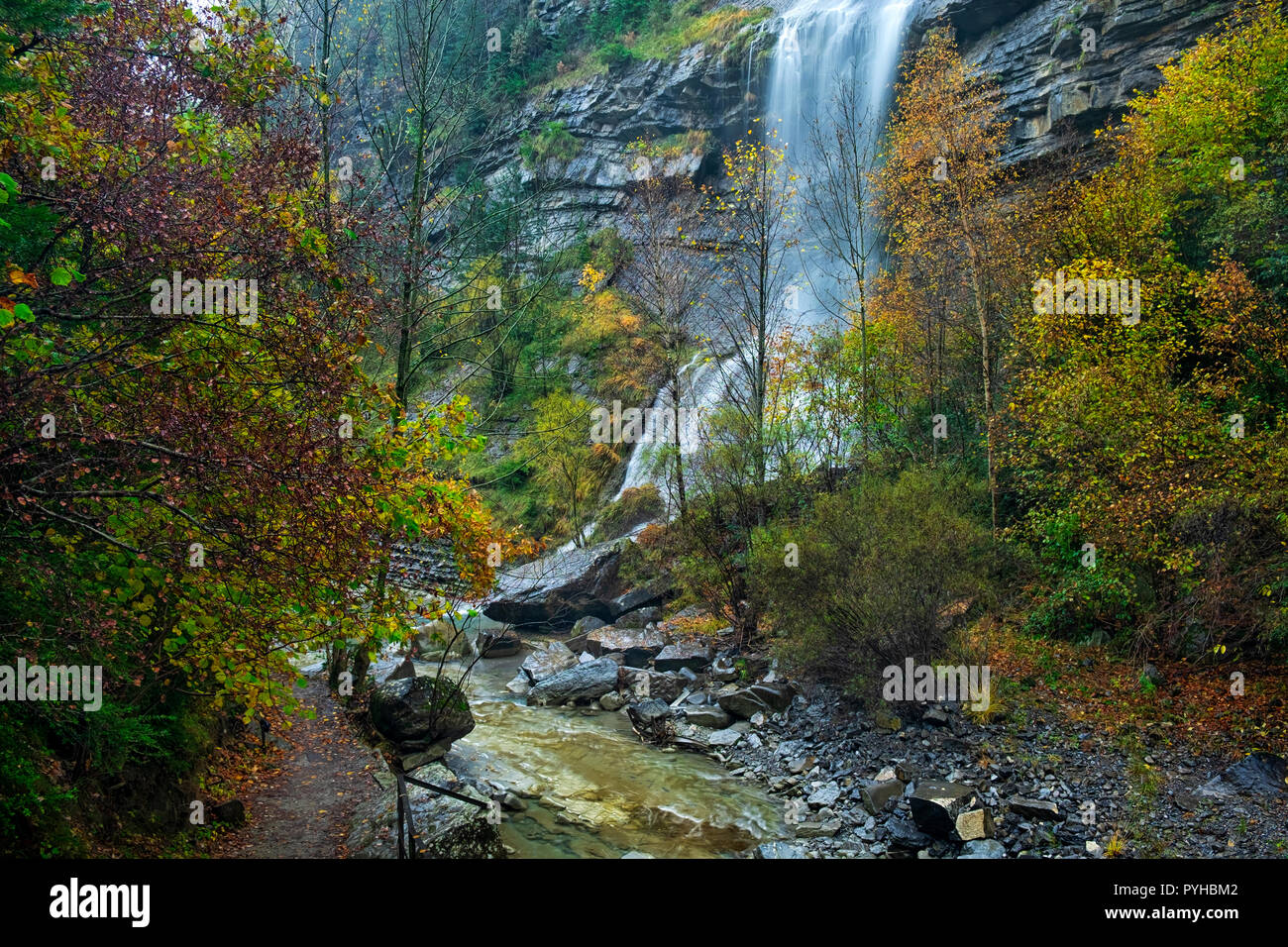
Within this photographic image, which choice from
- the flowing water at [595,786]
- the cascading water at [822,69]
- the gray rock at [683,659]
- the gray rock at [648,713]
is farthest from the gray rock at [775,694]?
the cascading water at [822,69]

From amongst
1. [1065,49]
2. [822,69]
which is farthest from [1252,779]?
[822,69]

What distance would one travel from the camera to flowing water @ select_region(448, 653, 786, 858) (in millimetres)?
9172

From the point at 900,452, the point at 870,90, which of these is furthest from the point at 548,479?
the point at 870,90

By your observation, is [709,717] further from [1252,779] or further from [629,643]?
[1252,779]

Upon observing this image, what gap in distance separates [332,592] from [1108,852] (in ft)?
25.8

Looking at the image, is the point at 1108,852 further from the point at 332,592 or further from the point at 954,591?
the point at 332,592

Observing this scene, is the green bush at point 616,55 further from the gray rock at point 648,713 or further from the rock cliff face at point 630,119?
the gray rock at point 648,713

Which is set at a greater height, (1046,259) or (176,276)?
(1046,259)

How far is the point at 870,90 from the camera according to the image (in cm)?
2791

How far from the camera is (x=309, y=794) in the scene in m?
8.74

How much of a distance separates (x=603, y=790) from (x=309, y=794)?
159 inches

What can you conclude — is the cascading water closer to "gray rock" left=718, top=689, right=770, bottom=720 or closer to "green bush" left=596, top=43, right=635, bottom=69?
"green bush" left=596, top=43, right=635, bottom=69

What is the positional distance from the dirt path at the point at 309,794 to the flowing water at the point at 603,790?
1.71 m

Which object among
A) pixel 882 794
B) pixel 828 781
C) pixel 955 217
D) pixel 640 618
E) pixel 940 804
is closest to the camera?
pixel 940 804
